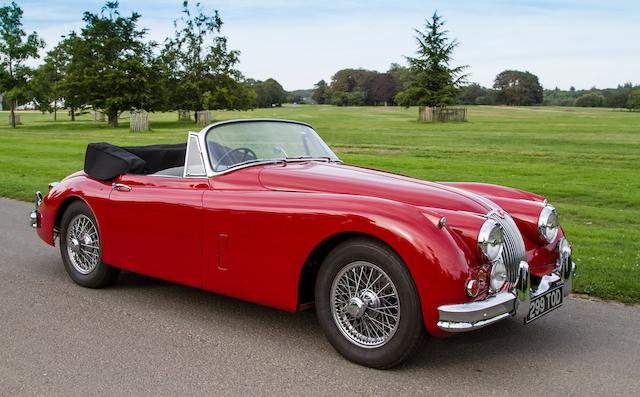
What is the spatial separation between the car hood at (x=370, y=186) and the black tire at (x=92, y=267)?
1.86m

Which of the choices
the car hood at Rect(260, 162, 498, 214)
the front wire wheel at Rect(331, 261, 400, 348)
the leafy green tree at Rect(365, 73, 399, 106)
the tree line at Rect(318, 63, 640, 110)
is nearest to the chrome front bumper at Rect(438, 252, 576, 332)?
the front wire wheel at Rect(331, 261, 400, 348)

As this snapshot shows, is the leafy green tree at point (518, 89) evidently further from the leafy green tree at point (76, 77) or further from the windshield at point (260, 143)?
the windshield at point (260, 143)

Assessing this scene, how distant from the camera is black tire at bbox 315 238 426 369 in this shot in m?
3.77

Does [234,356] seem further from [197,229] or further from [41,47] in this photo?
[41,47]

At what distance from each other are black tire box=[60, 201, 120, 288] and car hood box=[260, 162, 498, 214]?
186 centimetres

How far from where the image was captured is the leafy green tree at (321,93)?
442ft

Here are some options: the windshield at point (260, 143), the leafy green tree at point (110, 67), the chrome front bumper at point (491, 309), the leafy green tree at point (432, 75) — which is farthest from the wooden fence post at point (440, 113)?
the chrome front bumper at point (491, 309)

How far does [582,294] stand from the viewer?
5664 mm

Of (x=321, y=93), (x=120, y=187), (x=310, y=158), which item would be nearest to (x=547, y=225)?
(x=310, y=158)

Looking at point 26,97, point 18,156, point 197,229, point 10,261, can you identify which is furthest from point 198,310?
point 26,97

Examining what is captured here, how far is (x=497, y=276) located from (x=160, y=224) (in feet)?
8.62

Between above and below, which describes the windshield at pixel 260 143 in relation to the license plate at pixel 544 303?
above

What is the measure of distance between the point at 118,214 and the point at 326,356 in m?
2.33

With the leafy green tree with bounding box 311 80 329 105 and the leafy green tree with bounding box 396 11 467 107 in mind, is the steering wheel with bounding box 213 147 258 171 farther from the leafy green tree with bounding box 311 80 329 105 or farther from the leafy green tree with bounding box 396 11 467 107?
the leafy green tree with bounding box 311 80 329 105
